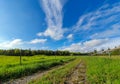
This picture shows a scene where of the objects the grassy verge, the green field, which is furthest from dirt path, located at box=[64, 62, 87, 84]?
the grassy verge

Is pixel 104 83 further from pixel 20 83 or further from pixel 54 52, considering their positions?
pixel 54 52

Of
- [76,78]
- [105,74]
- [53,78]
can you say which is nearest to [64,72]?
[53,78]

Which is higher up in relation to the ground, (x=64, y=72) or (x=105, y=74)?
(x=64, y=72)

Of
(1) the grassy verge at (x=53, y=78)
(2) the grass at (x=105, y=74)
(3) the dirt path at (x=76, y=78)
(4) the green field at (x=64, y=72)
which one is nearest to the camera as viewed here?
(2) the grass at (x=105, y=74)

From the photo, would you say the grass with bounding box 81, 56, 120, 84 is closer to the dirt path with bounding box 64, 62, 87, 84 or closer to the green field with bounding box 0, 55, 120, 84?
the green field with bounding box 0, 55, 120, 84

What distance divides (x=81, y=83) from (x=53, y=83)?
6.24 ft

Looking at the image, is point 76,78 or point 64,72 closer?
point 76,78

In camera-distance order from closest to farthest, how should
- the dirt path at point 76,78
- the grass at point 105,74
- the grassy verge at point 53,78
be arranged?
the grass at point 105,74 → the dirt path at point 76,78 → the grassy verge at point 53,78

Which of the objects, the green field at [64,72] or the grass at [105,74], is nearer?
the grass at [105,74]

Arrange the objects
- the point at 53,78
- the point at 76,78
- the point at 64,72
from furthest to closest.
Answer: the point at 64,72, the point at 53,78, the point at 76,78

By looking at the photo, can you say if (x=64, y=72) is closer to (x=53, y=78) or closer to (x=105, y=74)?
(x=53, y=78)

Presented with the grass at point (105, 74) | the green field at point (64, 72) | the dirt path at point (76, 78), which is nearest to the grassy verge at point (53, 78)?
the green field at point (64, 72)

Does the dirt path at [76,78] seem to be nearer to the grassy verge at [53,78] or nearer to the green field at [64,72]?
the green field at [64,72]

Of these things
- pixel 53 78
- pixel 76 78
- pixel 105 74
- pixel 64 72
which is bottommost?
pixel 76 78
